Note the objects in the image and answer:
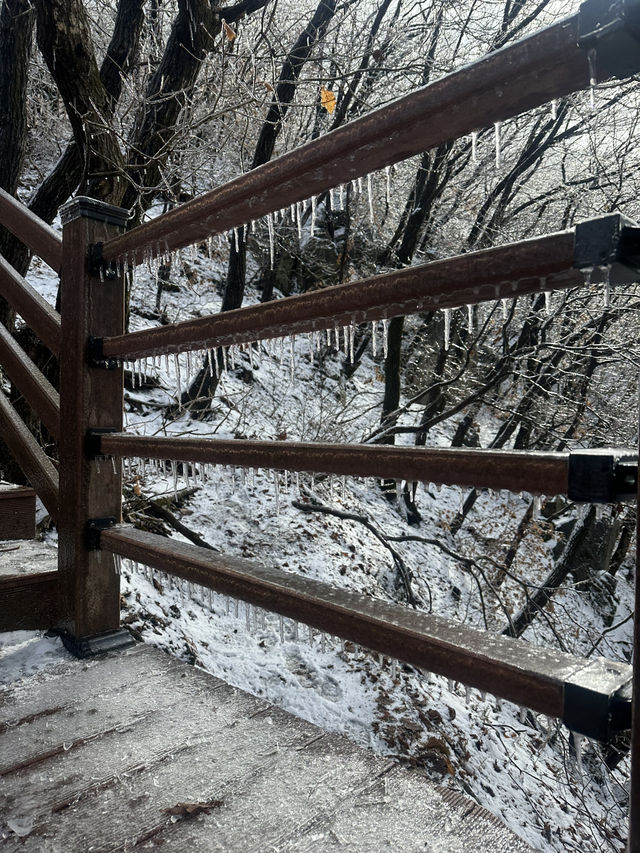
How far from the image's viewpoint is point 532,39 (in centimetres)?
84

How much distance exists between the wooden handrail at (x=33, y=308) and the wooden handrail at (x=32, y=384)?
5.1 inches

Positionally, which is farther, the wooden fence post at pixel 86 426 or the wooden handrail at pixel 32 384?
the wooden handrail at pixel 32 384

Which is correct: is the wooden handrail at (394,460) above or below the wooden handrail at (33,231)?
below

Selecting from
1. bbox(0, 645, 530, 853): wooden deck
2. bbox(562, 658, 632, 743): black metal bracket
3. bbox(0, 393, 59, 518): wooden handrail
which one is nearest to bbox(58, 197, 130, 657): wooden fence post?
bbox(0, 393, 59, 518): wooden handrail

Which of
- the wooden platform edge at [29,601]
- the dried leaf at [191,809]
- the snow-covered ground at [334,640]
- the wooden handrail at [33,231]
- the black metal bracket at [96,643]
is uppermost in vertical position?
the wooden handrail at [33,231]

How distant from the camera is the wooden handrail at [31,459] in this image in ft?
6.91

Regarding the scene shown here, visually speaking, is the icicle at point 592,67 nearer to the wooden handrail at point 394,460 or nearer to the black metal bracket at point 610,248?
the black metal bracket at point 610,248

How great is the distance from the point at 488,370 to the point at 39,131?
914 centimetres

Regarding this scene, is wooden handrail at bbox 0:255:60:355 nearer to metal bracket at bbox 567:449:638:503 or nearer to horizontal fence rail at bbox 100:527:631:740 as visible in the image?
horizontal fence rail at bbox 100:527:631:740

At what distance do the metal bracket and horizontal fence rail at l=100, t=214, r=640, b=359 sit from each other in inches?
9.5

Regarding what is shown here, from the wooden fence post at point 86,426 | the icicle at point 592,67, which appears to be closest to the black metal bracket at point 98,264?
the wooden fence post at point 86,426

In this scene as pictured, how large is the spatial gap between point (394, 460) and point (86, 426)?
1247 millimetres

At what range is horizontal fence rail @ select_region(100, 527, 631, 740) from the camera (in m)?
0.80

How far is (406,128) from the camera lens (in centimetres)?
105
